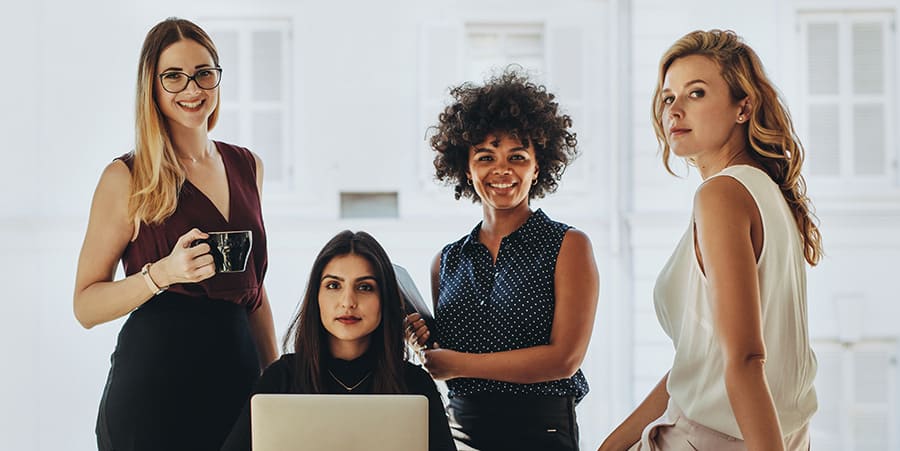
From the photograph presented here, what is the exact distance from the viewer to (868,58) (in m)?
5.40

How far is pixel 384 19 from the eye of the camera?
556 cm

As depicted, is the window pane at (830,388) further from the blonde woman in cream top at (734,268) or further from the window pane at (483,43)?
the blonde woman in cream top at (734,268)

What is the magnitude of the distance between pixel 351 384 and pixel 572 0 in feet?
13.3

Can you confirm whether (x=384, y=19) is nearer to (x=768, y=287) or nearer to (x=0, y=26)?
(x=0, y=26)

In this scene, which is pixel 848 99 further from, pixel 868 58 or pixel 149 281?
pixel 149 281

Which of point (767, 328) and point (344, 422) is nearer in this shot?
point (767, 328)

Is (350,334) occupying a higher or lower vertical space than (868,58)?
lower

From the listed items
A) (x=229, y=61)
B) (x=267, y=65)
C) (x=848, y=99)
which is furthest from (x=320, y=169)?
(x=848, y=99)

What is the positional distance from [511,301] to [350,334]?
35cm

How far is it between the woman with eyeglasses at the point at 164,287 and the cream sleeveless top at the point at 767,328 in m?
0.96

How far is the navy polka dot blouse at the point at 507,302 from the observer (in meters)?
1.94

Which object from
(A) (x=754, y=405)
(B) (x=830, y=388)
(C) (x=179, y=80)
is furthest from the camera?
(B) (x=830, y=388)

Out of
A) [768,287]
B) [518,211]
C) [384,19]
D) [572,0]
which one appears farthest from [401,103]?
[768,287]

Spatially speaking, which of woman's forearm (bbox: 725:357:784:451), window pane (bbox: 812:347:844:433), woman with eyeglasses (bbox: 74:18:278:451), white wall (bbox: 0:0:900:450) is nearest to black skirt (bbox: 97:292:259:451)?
woman with eyeglasses (bbox: 74:18:278:451)
